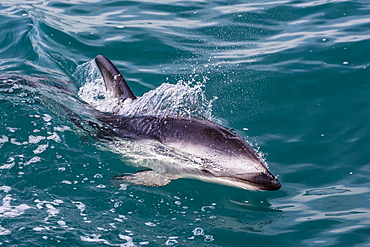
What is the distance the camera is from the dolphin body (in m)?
6.66

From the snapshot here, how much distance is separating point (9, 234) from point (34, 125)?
2.94m

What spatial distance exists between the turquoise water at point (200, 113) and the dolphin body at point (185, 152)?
0.86 feet

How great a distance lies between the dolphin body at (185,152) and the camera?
21.8 ft

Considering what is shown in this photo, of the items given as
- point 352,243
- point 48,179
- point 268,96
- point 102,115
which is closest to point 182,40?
point 268,96

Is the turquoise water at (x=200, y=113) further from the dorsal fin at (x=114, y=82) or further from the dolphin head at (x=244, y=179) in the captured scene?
the dorsal fin at (x=114, y=82)

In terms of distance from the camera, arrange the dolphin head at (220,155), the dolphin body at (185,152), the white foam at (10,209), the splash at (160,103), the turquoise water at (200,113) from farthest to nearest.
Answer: the splash at (160,103)
the dolphin body at (185,152)
the dolphin head at (220,155)
the turquoise water at (200,113)
the white foam at (10,209)

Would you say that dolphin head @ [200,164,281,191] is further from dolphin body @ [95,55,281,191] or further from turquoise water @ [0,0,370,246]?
turquoise water @ [0,0,370,246]

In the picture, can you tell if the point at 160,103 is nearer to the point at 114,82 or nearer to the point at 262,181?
the point at 114,82

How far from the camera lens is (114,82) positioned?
8.82m

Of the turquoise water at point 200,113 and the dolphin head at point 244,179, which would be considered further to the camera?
the dolphin head at point 244,179

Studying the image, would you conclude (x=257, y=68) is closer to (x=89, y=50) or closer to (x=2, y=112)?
(x=89, y=50)

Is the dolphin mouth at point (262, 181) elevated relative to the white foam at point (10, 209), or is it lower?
elevated

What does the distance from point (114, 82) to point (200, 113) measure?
5.66 feet

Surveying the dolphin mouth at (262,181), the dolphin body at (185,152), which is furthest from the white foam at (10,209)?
the dolphin mouth at (262,181)
